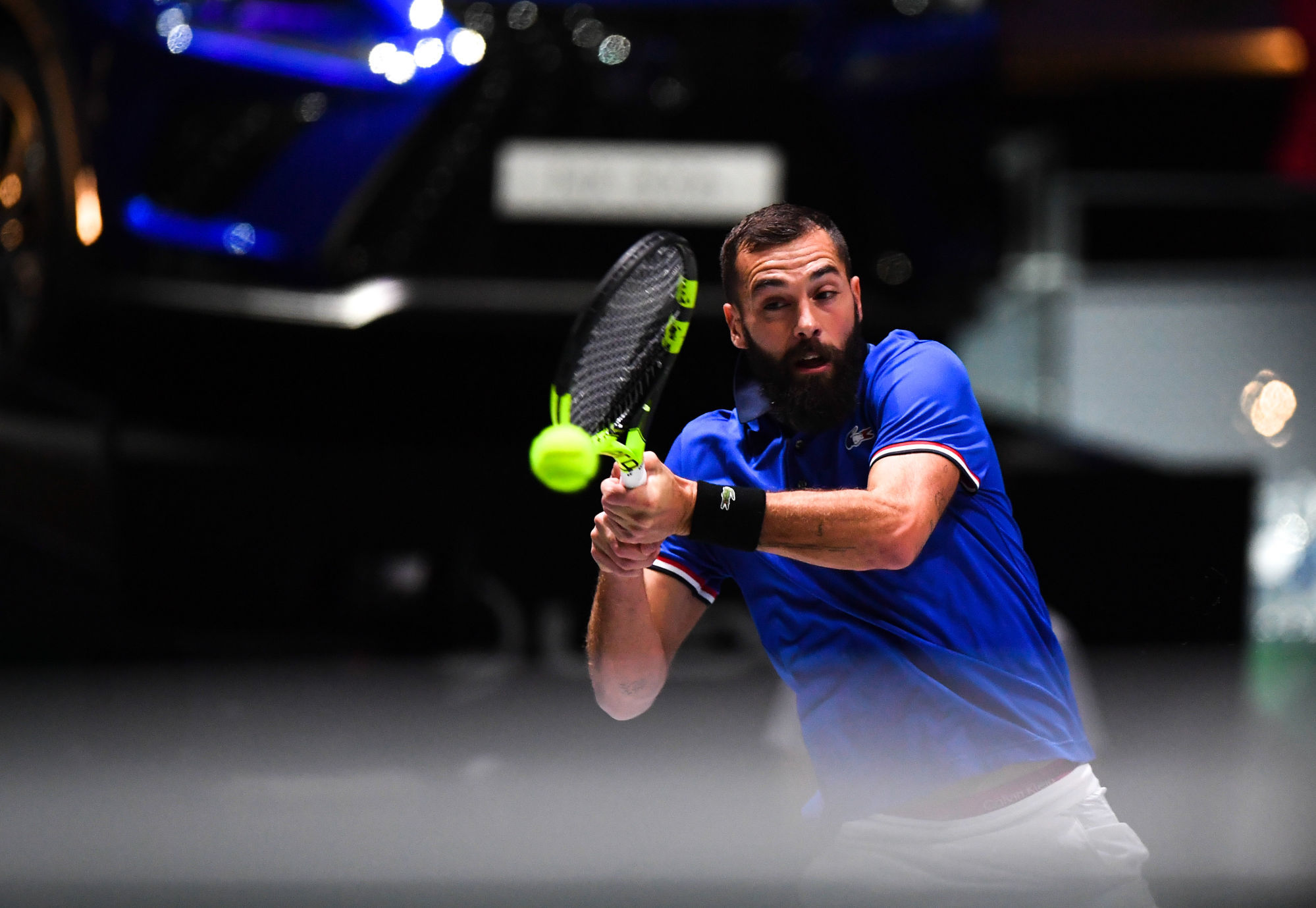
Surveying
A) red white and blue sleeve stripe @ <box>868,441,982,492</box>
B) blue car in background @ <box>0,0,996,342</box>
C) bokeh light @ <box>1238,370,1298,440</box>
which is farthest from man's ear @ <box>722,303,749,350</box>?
bokeh light @ <box>1238,370,1298,440</box>

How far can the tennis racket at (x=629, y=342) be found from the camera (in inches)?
36.3

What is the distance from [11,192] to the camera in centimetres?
241

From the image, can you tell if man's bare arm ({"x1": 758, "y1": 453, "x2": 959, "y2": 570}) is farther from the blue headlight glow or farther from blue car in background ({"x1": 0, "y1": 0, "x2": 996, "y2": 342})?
the blue headlight glow

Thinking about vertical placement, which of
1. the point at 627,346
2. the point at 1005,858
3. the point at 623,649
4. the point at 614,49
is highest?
the point at 614,49

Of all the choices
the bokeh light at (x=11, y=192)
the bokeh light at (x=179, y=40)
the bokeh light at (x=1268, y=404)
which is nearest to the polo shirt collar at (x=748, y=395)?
the bokeh light at (x=179, y=40)

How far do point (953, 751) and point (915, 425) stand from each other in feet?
0.71

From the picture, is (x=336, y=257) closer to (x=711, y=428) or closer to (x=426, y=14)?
(x=426, y=14)

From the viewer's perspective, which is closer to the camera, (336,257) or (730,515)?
(730,515)

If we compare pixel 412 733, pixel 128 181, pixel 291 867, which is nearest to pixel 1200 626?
pixel 291 867

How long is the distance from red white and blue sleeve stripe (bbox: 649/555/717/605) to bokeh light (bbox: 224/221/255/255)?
159cm

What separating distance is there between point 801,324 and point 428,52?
1.66m

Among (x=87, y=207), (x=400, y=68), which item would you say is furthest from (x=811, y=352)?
(x=87, y=207)

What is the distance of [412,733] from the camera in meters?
2.33

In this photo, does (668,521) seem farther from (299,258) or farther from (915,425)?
(299,258)
